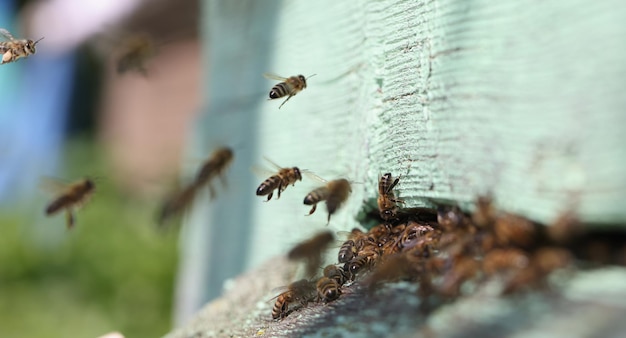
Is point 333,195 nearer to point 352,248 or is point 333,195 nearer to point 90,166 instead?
point 352,248

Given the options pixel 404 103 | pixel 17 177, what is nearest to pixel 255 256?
pixel 404 103

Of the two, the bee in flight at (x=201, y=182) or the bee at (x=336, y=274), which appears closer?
the bee at (x=336, y=274)

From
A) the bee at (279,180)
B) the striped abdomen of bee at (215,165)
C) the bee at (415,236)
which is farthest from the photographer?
the striped abdomen of bee at (215,165)

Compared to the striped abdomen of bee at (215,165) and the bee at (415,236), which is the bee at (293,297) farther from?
the striped abdomen of bee at (215,165)

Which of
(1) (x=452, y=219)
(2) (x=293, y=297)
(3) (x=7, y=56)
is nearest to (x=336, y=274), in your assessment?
(2) (x=293, y=297)

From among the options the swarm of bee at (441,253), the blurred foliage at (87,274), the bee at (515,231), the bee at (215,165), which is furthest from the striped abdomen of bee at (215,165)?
the blurred foliage at (87,274)

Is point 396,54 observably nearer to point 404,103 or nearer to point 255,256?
point 404,103
